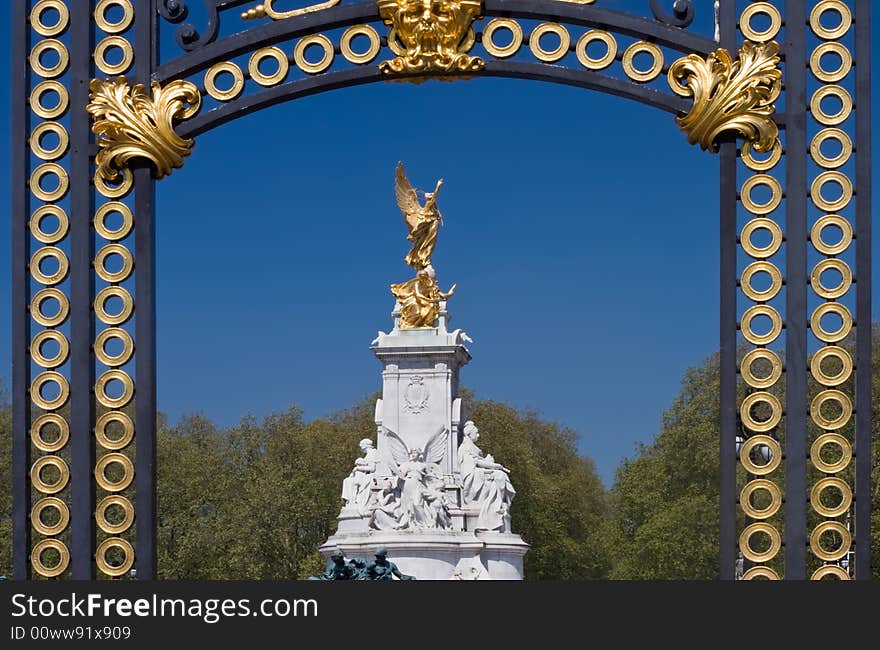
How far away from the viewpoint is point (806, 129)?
41.0 feet

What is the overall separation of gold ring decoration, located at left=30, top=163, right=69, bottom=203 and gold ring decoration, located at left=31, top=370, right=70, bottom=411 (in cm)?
124

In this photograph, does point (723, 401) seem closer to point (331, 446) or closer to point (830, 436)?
point (830, 436)

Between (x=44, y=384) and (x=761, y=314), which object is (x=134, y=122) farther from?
(x=761, y=314)

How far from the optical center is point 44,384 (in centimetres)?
1285

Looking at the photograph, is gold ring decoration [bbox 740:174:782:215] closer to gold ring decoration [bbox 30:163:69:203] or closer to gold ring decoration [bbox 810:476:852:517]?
gold ring decoration [bbox 810:476:852:517]

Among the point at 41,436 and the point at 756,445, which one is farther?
the point at 41,436

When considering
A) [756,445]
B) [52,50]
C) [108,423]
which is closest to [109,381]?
[108,423]

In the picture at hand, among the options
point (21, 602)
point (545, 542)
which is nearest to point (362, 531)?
point (545, 542)

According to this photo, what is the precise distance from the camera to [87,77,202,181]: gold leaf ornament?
12969mm

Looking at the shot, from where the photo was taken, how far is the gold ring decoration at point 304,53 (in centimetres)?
1298

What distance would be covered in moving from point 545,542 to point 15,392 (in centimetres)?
2652

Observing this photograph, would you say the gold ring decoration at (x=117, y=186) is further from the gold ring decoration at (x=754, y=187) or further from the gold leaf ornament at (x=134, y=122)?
the gold ring decoration at (x=754, y=187)

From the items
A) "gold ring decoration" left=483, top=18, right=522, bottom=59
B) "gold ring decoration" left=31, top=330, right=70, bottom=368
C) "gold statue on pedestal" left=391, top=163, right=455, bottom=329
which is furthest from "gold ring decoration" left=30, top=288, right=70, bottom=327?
"gold statue on pedestal" left=391, top=163, right=455, bottom=329

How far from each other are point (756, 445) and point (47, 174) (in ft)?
17.1
